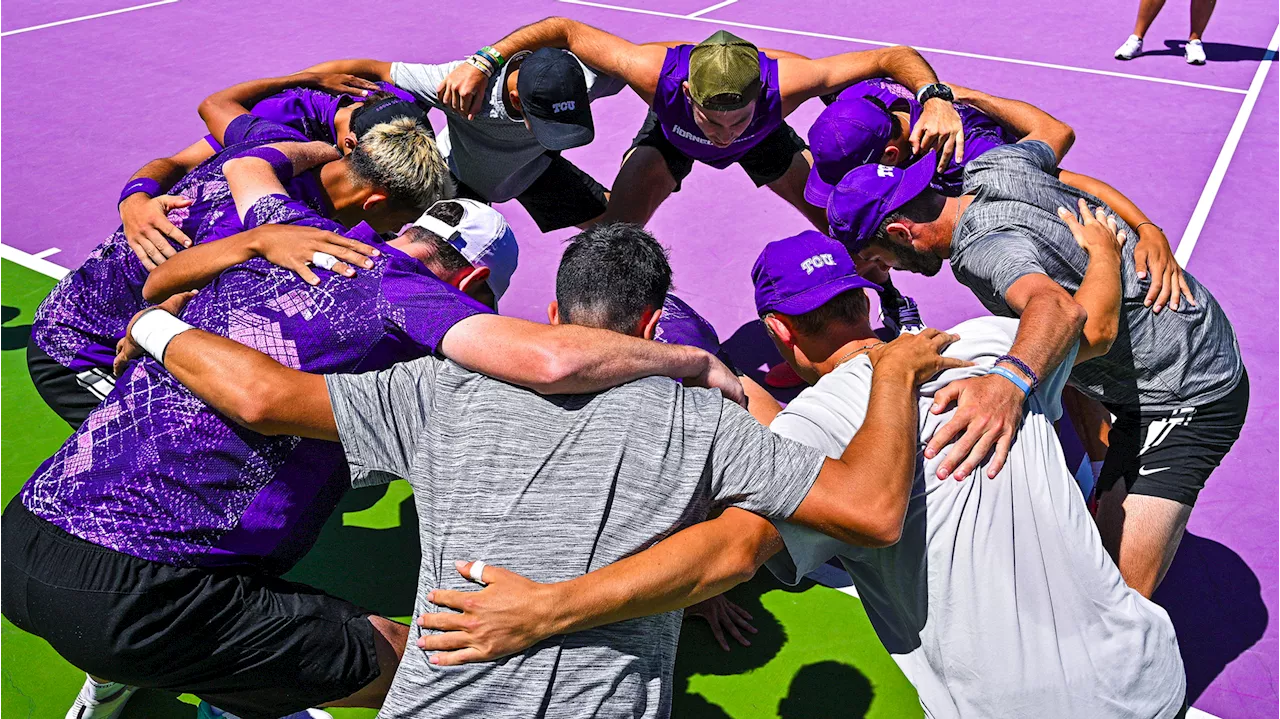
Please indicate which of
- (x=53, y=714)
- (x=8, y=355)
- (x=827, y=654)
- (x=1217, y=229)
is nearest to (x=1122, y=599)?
(x=827, y=654)

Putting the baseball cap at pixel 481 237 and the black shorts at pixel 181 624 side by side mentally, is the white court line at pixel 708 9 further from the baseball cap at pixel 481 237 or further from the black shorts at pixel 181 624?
the black shorts at pixel 181 624

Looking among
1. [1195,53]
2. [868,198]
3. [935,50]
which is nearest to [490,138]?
[868,198]

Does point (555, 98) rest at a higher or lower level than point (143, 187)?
higher

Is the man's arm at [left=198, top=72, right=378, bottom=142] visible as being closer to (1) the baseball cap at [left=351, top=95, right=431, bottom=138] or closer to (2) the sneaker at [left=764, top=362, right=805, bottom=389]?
(1) the baseball cap at [left=351, top=95, right=431, bottom=138]

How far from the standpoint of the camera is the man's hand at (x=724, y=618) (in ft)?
14.3

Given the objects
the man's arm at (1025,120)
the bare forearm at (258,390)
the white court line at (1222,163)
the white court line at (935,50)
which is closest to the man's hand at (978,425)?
the bare forearm at (258,390)

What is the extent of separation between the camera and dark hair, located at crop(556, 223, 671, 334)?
3125 millimetres

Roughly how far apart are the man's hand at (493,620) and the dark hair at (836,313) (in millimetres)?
1326

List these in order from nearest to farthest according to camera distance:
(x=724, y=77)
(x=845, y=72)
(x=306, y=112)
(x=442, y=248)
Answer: (x=442, y=248) < (x=724, y=77) < (x=306, y=112) < (x=845, y=72)

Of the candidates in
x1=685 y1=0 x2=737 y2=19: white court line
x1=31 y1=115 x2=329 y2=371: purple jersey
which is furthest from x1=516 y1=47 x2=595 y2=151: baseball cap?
x1=685 y1=0 x2=737 y2=19: white court line

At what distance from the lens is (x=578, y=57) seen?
5996mm

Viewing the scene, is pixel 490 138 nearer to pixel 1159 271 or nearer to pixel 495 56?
pixel 495 56

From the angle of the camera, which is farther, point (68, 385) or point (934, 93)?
point (934, 93)

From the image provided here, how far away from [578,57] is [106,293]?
2.86 metres
